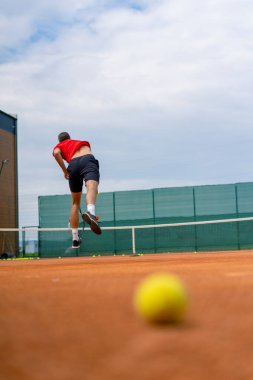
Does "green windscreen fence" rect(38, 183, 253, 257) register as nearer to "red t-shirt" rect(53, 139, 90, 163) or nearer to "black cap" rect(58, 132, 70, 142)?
"black cap" rect(58, 132, 70, 142)

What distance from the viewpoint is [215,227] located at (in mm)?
19062

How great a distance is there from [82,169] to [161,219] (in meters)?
13.0

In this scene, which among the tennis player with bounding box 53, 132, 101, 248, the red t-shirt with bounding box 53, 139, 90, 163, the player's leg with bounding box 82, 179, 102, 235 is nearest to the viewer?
the player's leg with bounding box 82, 179, 102, 235

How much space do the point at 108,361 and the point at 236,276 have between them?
2.49 meters

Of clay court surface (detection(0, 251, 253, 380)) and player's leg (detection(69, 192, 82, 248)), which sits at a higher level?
player's leg (detection(69, 192, 82, 248))

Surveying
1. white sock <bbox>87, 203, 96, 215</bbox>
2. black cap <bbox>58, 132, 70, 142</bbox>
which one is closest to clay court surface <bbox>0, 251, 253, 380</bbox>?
white sock <bbox>87, 203, 96, 215</bbox>

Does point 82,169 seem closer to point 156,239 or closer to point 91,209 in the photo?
point 91,209

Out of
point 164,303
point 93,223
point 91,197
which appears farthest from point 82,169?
point 164,303

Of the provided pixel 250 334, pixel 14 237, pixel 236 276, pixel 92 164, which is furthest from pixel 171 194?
pixel 250 334

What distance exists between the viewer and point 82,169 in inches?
290

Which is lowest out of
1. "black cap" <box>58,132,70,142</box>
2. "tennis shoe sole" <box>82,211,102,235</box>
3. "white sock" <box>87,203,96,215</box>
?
"tennis shoe sole" <box>82,211,102,235</box>

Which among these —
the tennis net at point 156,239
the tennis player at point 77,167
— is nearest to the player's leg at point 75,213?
the tennis player at point 77,167

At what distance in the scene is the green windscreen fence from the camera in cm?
1900

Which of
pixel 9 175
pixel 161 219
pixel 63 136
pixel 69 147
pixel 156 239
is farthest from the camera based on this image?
pixel 9 175
